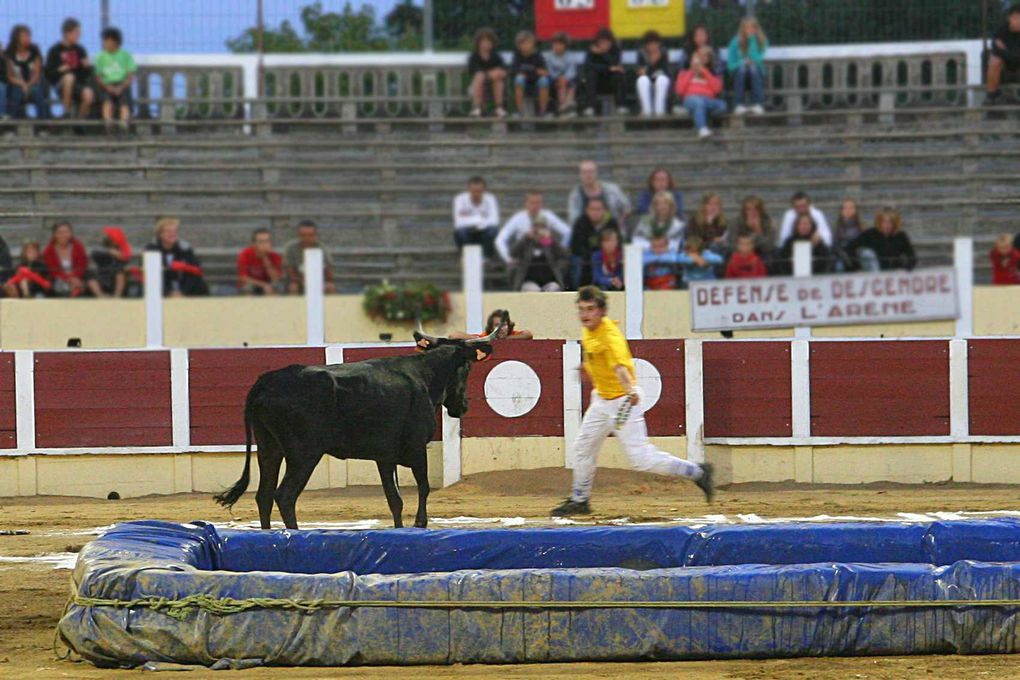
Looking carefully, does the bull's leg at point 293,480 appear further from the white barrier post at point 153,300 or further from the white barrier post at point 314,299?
the white barrier post at point 153,300

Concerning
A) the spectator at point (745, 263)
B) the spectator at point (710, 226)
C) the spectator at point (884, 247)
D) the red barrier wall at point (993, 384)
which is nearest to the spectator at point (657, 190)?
the spectator at point (710, 226)

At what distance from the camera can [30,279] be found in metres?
15.5

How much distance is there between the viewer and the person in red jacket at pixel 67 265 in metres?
15.5

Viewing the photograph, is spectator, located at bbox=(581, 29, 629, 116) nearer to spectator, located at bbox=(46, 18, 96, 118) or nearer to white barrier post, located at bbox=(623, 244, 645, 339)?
white barrier post, located at bbox=(623, 244, 645, 339)

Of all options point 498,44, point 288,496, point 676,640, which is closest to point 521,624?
point 676,640

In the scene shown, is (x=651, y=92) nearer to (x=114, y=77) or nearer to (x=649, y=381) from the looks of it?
(x=649, y=381)

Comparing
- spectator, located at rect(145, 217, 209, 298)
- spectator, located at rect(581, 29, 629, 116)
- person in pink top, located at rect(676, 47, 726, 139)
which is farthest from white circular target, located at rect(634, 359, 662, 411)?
spectator, located at rect(581, 29, 629, 116)

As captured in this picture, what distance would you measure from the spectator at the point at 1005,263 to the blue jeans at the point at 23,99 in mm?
9922

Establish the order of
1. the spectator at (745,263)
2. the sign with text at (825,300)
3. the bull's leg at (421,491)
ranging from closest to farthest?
the bull's leg at (421,491)
the sign with text at (825,300)
the spectator at (745,263)

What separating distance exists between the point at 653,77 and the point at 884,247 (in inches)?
171

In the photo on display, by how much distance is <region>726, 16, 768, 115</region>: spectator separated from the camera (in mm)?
18797

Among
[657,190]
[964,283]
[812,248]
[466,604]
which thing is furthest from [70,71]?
[466,604]

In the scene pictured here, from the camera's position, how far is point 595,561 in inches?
328

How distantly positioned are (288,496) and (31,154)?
373 inches
